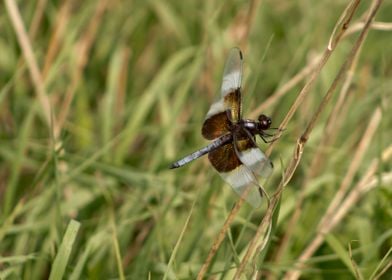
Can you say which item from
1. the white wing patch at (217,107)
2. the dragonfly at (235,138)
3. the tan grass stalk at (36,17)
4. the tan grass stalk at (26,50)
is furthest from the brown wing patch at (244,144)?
the tan grass stalk at (36,17)

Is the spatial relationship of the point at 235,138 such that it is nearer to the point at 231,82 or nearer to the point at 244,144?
the point at 244,144

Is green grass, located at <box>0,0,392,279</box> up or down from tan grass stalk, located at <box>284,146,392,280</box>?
up

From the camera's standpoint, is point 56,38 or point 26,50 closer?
point 26,50

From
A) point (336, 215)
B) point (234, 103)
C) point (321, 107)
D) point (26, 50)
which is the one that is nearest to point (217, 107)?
point (234, 103)

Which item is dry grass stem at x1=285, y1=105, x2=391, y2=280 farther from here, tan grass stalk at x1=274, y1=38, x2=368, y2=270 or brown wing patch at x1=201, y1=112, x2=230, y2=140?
brown wing patch at x1=201, y1=112, x2=230, y2=140

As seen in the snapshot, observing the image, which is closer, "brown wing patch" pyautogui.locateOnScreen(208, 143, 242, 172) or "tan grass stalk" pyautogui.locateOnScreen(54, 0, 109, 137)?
"brown wing patch" pyautogui.locateOnScreen(208, 143, 242, 172)

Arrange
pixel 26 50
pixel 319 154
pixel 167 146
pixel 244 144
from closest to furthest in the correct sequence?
pixel 244 144, pixel 319 154, pixel 26 50, pixel 167 146

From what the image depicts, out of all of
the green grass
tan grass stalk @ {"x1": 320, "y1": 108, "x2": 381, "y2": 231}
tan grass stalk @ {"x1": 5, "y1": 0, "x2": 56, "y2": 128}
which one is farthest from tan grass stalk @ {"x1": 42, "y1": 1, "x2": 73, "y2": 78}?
tan grass stalk @ {"x1": 320, "y1": 108, "x2": 381, "y2": 231}

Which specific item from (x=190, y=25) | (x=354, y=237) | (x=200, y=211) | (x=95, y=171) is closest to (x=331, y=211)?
(x=354, y=237)
